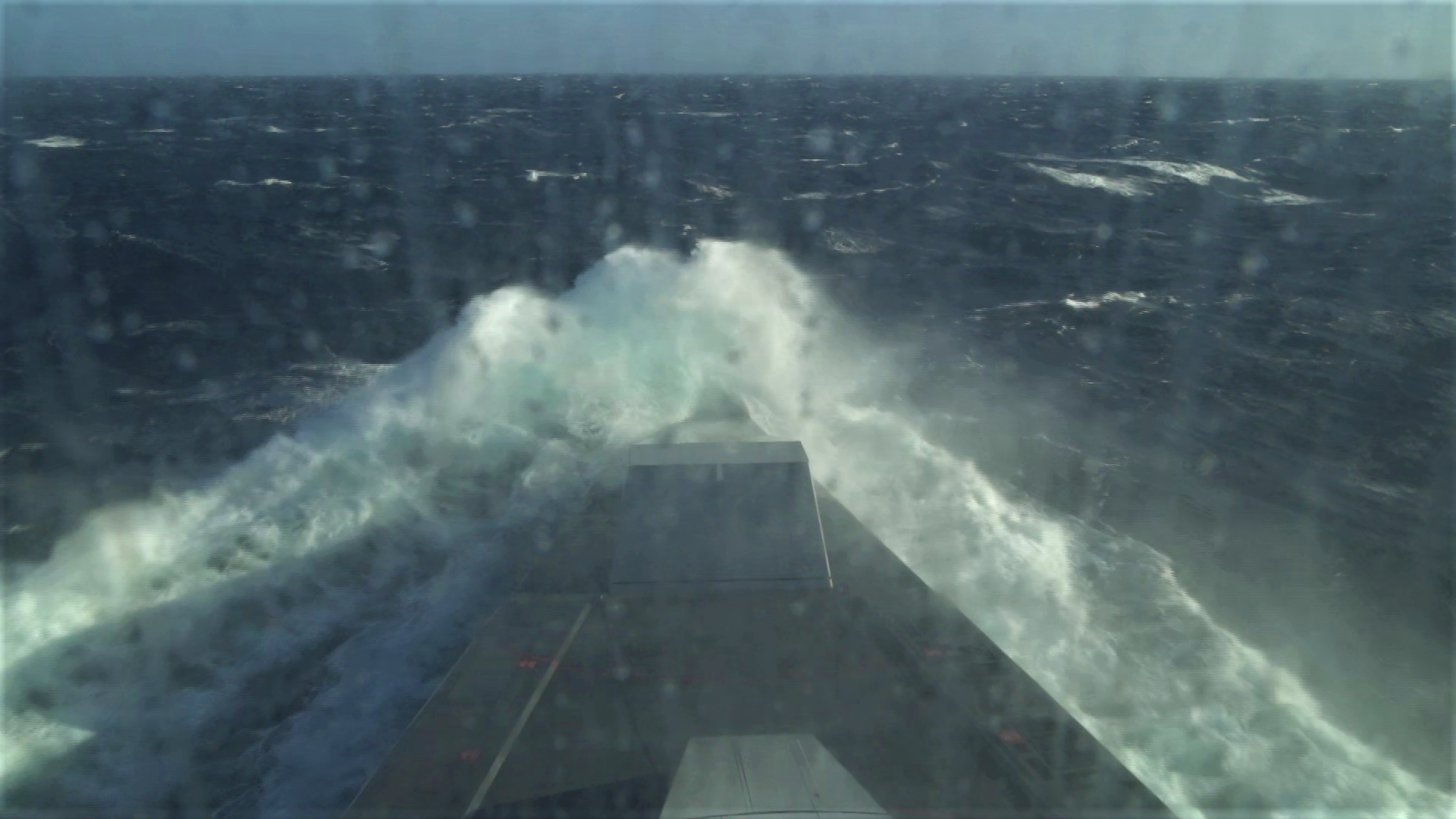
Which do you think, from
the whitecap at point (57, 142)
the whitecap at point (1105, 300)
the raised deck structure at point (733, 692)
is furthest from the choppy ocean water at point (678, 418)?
the whitecap at point (57, 142)

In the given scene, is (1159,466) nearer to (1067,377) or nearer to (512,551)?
(1067,377)

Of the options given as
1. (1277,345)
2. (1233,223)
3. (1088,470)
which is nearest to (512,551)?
(1088,470)

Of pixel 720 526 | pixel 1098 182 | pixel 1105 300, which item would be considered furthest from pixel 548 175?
pixel 720 526

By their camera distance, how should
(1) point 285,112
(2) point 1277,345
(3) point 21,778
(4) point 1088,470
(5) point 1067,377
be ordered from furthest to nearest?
(1) point 285,112
(2) point 1277,345
(5) point 1067,377
(4) point 1088,470
(3) point 21,778

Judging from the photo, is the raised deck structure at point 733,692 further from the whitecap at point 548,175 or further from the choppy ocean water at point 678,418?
the whitecap at point 548,175

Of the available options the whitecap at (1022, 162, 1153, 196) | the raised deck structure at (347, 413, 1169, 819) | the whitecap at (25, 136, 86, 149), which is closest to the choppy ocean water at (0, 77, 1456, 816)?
the raised deck structure at (347, 413, 1169, 819)
